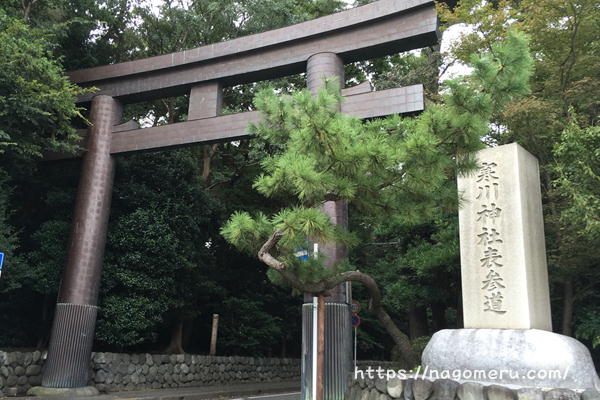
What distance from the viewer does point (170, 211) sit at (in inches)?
540

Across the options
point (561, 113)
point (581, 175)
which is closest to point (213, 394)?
point (581, 175)

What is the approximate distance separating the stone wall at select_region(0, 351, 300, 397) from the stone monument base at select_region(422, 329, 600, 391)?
7.85m

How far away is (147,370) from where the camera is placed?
12.7m

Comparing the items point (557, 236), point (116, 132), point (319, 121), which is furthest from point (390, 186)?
point (116, 132)

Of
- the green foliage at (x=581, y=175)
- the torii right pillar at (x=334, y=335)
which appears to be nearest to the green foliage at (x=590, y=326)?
the green foliage at (x=581, y=175)

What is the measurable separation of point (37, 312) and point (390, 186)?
11643 mm

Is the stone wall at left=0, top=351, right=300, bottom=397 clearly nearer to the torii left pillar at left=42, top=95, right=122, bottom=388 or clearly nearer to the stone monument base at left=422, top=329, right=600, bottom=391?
the torii left pillar at left=42, top=95, right=122, bottom=388

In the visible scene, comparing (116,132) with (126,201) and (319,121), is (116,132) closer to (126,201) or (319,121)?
(126,201)

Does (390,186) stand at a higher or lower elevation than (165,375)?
higher

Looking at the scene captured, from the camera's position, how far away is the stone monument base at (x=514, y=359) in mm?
6328

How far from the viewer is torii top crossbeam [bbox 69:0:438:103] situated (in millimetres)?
10094

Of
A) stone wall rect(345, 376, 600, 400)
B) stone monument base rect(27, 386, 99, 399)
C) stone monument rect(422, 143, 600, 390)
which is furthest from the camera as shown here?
stone monument base rect(27, 386, 99, 399)

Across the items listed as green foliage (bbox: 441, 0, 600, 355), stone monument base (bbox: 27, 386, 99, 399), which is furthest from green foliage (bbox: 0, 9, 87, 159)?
green foliage (bbox: 441, 0, 600, 355)

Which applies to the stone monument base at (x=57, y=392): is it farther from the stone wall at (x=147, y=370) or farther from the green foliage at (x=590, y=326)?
the green foliage at (x=590, y=326)
